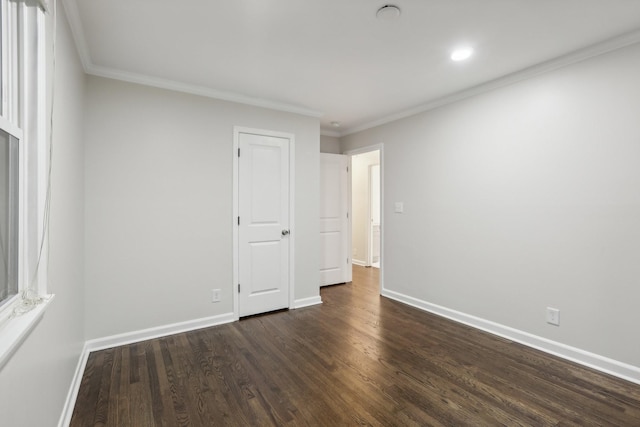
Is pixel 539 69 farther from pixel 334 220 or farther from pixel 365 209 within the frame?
pixel 365 209

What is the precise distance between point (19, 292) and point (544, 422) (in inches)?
107

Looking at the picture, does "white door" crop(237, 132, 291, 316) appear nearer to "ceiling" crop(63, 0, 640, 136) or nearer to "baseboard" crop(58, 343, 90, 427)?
"ceiling" crop(63, 0, 640, 136)

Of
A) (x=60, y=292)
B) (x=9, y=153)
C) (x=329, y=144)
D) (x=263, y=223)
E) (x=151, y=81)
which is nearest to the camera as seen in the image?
(x=9, y=153)

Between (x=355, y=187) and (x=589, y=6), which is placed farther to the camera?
(x=355, y=187)

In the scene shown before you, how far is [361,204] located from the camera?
21.1 ft

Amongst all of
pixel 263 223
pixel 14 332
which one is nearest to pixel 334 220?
pixel 263 223

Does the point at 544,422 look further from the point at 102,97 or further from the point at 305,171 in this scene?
the point at 102,97

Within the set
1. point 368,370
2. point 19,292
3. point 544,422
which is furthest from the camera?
point 368,370

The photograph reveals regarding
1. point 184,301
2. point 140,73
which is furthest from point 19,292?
point 140,73

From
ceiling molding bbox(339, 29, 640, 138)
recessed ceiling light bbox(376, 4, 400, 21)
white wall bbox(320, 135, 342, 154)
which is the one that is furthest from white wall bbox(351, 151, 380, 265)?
recessed ceiling light bbox(376, 4, 400, 21)

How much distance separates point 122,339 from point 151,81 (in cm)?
238

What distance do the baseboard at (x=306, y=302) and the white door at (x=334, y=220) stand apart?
2.65 ft

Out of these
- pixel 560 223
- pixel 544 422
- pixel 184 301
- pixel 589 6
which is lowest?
pixel 544 422

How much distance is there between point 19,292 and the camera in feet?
4.03
